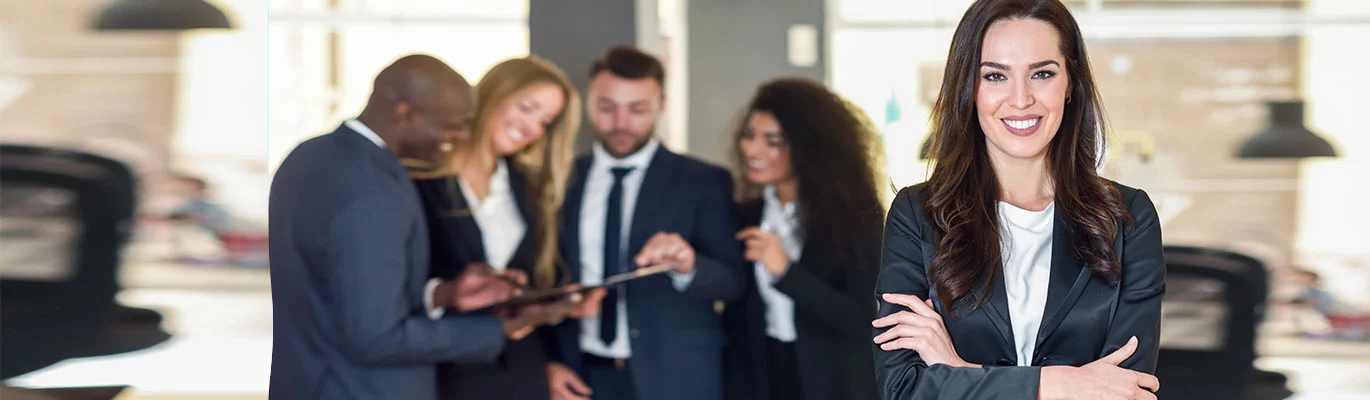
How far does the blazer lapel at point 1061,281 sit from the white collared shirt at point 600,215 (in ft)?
8.15

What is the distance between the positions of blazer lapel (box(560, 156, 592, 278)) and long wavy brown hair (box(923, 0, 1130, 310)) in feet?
8.23

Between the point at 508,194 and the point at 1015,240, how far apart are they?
96.7 inches

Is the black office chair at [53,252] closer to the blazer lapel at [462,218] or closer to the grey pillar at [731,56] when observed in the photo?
the blazer lapel at [462,218]

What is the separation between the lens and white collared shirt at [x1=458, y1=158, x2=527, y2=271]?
168 inches

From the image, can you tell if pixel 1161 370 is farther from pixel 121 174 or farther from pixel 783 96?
pixel 121 174

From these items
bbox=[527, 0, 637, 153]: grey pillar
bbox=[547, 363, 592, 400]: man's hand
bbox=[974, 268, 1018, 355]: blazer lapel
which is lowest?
bbox=[547, 363, 592, 400]: man's hand

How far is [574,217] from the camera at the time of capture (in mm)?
4609

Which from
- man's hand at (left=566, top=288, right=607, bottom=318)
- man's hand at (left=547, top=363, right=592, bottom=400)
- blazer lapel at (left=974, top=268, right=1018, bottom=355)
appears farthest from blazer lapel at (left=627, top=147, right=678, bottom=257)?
blazer lapel at (left=974, top=268, right=1018, bottom=355)

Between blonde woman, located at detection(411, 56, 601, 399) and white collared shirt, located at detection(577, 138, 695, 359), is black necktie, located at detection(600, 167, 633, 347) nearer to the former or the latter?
white collared shirt, located at detection(577, 138, 695, 359)

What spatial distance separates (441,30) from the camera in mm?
4844

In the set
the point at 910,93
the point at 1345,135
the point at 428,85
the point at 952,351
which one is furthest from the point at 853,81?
the point at 952,351

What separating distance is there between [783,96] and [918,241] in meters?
2.48

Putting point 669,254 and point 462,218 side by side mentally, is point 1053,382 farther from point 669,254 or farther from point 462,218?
point 462,218

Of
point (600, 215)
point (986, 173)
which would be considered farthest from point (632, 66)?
point (986, 173)
